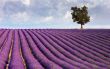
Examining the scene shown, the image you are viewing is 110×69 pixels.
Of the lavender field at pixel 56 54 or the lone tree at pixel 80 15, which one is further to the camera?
the lone tree at pixel 80 15

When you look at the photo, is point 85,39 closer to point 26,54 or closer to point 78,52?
point 78,52

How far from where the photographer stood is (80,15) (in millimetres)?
60312

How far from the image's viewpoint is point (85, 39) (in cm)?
3114

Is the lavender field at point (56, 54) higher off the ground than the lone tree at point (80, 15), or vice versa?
the lone tree at point (80, 15)

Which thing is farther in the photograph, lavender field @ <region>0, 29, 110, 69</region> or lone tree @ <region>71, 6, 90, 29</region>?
lone tree @ <region>71, 6, 90, 29</region>

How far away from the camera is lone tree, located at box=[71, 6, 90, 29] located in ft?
197

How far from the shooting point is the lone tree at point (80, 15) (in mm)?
59975

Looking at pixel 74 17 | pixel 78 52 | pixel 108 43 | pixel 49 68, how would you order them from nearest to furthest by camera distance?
pixel 49 68, pixel 78 52, pixel 108 43, pixel 74 17

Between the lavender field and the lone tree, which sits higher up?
the lone tree

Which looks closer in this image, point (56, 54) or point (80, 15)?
point (56, 54)

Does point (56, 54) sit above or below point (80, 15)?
below

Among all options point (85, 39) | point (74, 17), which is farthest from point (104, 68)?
point (74, 17)

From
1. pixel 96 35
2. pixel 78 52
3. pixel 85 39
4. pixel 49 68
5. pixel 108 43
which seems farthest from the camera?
pixel 96 35

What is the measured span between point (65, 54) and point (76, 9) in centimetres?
4004
